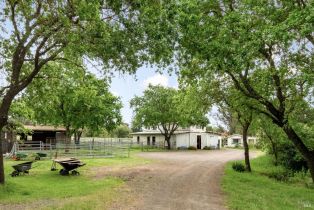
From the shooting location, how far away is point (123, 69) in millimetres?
13875

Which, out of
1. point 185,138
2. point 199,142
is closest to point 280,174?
point 185,138

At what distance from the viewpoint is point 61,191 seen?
44.4 ft

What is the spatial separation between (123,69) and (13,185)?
668 centimetres

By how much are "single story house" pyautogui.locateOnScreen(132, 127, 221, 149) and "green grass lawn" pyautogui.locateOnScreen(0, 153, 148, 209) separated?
132ft

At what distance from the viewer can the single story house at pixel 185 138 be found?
190 feet

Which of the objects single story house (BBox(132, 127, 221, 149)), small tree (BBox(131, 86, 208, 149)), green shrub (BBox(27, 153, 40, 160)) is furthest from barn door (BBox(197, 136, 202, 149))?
green shrub (BBox(27, 153, 40, 160))

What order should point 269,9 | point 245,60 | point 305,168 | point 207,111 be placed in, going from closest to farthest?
1. point 245,60
2. point 269,9
3. point 207,111
4. point 305,168

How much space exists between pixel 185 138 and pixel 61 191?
45658 mm

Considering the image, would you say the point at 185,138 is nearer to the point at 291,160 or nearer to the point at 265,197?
the point at 291,160

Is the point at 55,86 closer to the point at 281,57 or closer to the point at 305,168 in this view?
the point at 281,57

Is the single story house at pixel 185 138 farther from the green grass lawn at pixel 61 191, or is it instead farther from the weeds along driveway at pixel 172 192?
the green grass lawn at pixel 61 191

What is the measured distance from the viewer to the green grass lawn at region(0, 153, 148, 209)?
11312 mm

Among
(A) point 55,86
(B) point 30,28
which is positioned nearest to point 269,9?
(B) point 30,28

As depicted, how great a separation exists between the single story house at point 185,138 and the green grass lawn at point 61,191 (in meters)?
40.2
